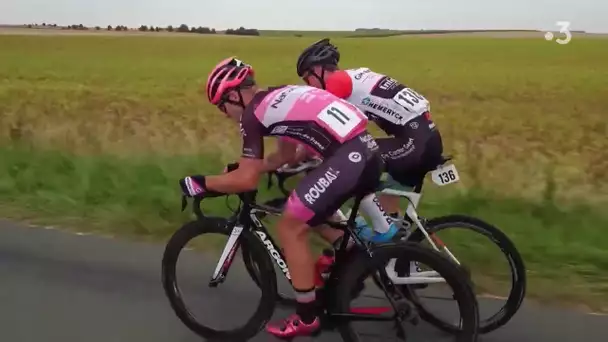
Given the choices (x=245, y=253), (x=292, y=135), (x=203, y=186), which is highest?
(x=292, y=135)

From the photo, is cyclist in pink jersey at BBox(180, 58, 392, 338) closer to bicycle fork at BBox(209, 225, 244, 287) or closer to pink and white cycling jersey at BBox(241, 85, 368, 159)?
pink and white cycling jersey at BBox(241, 85, 368, 159)

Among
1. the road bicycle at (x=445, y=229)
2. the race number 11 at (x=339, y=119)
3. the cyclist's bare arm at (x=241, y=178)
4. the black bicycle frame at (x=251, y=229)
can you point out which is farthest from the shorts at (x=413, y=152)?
the cyclist's bare arm at (x=241, y=178)

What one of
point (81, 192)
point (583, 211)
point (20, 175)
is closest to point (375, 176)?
point (583, 211)

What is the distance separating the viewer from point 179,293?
15.8ft

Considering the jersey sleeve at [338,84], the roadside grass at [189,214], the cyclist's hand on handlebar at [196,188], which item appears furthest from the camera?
the roadside grass at [189,214]

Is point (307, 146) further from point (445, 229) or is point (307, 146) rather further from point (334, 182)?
point (445, 229)

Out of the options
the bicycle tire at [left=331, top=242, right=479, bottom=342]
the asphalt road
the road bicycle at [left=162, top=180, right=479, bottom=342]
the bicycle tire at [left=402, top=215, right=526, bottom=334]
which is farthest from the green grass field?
the bicycle tire at [left=331, top=242, right=479, bottom=342]

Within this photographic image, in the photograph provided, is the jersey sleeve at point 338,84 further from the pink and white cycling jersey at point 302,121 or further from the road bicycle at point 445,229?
the pink and white cycling jersey at point 302,121

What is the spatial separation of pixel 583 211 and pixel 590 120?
29.9 ft

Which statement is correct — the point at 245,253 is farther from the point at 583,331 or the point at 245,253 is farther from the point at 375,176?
the point at 583,331

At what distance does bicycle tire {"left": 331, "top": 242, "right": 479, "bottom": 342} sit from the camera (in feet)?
12.7

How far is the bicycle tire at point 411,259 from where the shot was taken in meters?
3.87

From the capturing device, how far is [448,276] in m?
3.88

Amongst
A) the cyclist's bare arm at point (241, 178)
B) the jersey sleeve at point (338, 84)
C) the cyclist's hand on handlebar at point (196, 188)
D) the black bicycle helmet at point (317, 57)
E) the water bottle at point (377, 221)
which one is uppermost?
the black bicycle helmet at point (317, 57)
